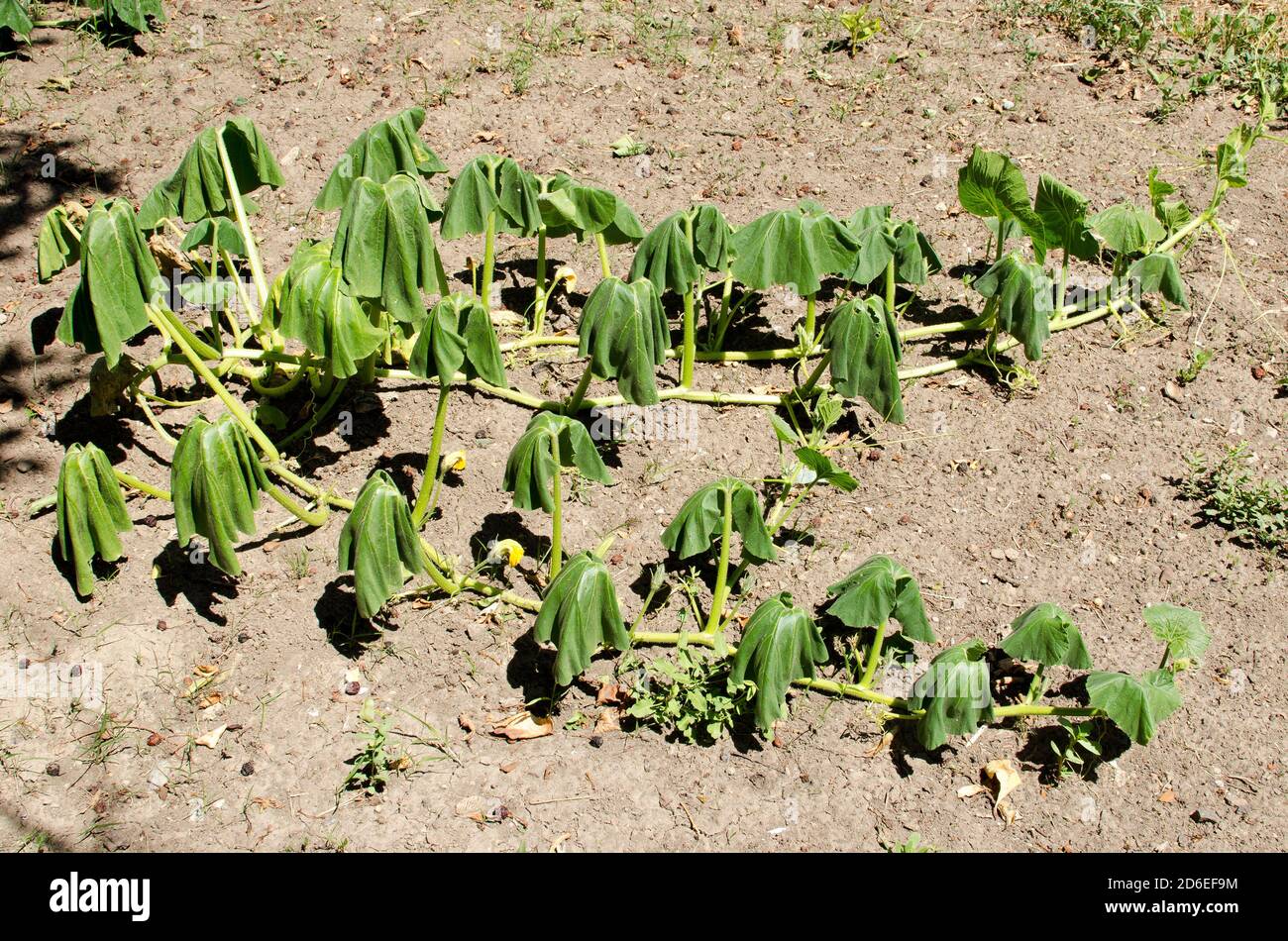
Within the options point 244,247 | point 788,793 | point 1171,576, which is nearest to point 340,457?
point 244,247

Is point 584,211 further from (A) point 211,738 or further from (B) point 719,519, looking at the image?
(A) point 211,738

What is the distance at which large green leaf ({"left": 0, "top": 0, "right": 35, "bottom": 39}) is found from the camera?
6.28 meters

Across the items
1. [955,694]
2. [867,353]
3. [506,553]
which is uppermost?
[867,353]

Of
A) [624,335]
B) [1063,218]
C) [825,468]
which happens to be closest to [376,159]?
[624,335]

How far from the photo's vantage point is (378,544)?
144 inches

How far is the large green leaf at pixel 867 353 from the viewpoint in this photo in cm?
445

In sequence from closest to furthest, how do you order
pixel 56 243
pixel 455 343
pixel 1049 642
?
pixel 1049 642
pixel 455 343
pixel 56 243

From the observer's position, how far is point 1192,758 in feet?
12.3

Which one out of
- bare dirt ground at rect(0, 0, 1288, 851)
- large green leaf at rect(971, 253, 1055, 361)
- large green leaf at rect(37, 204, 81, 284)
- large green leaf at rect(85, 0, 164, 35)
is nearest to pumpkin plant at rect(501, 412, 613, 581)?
bare dirt ground at rect(0, 0, 1288, 851)

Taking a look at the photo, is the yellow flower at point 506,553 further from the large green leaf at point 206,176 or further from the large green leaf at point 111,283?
the large green leaf at point 206,176

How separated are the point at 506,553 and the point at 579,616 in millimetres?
678

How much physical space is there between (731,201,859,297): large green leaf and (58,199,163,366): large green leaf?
7.16ft

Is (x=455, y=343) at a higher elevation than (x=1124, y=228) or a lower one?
lower

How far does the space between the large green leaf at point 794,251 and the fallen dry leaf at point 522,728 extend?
191 centimetres
